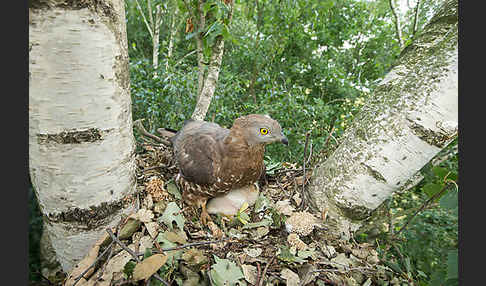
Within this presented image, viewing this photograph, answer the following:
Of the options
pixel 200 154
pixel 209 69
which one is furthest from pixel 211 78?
pixel 200 154

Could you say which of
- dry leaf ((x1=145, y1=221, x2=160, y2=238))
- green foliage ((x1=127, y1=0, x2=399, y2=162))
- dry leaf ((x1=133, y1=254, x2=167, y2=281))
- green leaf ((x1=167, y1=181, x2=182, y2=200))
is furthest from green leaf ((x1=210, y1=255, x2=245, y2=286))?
green foliage ((x1=127, y1=0, x2=399, y2=162))

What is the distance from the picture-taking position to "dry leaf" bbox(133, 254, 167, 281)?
929 millimetres

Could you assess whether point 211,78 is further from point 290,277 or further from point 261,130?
point 290,277

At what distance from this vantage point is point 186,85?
3.08 meters

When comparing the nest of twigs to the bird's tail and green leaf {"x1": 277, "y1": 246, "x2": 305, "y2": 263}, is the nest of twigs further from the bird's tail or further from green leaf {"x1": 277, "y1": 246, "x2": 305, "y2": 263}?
the bird's tail

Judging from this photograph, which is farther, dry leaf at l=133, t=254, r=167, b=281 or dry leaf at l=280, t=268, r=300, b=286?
dry leaf at l=280, t=268, r=300, b=286

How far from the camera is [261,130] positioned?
1.64 metres

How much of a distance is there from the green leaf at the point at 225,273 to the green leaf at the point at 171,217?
13.3 inches

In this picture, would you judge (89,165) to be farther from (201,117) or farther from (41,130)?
(201,117)

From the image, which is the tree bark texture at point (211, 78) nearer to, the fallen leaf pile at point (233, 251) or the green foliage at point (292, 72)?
the green foliage at point (292, 72)

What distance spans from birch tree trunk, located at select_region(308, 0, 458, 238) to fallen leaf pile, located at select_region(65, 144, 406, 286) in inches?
7.7

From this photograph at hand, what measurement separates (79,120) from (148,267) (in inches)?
25.1

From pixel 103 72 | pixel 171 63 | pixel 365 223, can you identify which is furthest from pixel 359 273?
pixel 171 63

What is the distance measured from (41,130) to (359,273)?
4.99 ft
